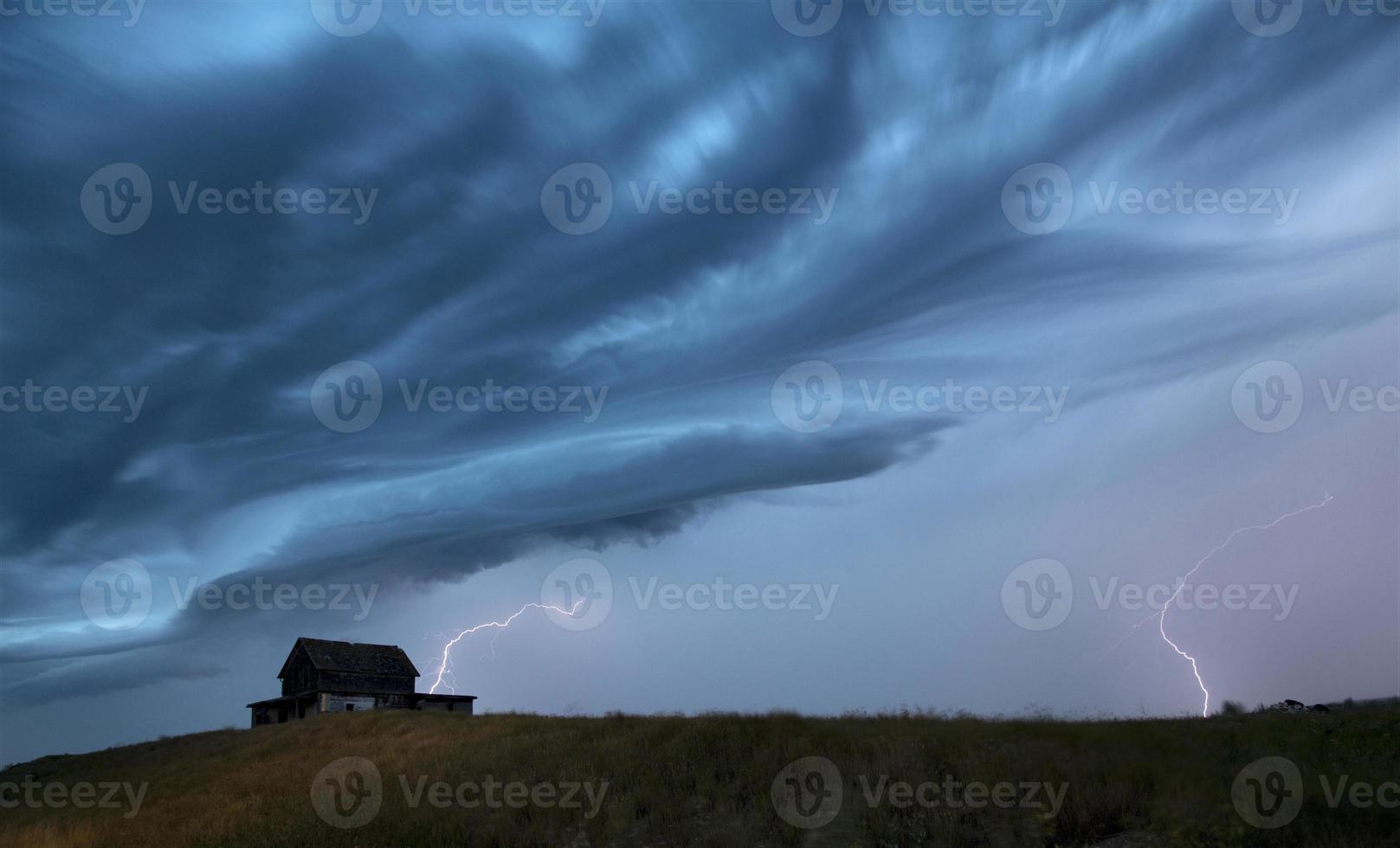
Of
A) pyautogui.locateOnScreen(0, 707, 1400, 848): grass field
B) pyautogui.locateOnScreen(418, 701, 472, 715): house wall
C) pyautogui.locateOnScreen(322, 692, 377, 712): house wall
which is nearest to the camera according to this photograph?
pyautogui.locateOnScreen(0, 707, 1400, 848): grass field

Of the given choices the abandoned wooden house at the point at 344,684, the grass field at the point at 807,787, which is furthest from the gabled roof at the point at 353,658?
the grass field at the point at 807,787

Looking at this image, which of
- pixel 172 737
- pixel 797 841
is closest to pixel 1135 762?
pixel 797 841

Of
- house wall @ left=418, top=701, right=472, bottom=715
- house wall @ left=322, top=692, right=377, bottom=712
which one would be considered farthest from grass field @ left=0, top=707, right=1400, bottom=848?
house wall @ left=418, top=701, right=472, bottom=715

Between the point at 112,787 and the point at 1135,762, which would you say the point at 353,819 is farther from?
the point at 112,787

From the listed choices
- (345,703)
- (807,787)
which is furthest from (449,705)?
(807,787)

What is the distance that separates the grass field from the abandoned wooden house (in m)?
23.5

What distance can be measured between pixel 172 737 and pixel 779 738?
45.3m

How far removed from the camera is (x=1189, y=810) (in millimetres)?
12266

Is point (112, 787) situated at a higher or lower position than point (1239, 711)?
higher

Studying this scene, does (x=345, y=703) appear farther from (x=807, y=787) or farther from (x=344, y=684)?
(x=807, y=787)

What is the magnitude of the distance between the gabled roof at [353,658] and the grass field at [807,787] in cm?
2438

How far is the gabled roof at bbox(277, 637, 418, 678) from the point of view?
51.1 m

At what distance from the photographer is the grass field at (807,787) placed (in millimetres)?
12836

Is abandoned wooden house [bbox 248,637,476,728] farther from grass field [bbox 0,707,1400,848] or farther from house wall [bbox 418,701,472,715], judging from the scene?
grass field [bbox 0,707,1400,848]
